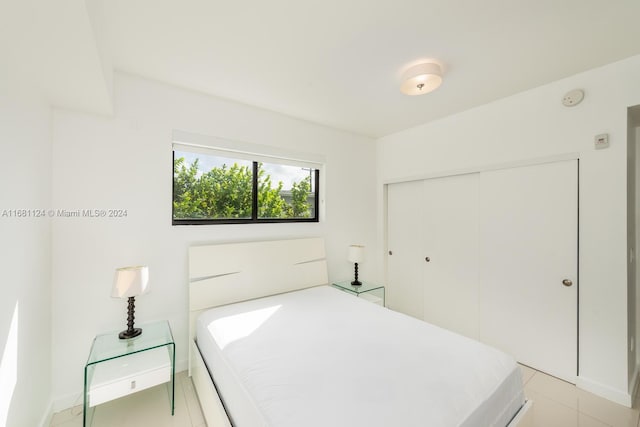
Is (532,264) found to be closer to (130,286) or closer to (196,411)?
(196,411)

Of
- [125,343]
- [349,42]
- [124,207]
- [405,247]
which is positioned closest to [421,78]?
[349,42]

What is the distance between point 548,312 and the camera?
2.30 metres

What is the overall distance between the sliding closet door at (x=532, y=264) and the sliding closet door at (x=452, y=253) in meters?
0.11

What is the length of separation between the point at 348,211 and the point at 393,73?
179 centimetres

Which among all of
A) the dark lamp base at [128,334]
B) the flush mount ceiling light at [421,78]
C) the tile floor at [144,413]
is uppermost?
the flush mount ceiling light at [421,78]

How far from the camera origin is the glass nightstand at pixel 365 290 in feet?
10.0

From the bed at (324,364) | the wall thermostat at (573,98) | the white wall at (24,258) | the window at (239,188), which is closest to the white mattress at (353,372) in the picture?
the bed at (324,364)

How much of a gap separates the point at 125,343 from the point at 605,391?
357cm

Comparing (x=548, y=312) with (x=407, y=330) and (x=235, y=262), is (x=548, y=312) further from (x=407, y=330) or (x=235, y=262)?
(x=235, y=262)

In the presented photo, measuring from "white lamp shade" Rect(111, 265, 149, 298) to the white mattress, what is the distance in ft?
1.75

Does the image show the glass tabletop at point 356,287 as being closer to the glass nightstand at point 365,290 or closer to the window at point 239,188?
the glass nightstand at point 365,290

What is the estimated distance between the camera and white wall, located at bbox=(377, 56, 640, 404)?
6.33 ft

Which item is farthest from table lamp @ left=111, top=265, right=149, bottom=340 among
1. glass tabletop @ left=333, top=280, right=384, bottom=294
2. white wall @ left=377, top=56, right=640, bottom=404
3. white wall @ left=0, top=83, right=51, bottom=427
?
white wall @ left=377, top=56, right=640, bottom=404

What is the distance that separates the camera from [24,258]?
1.46m
